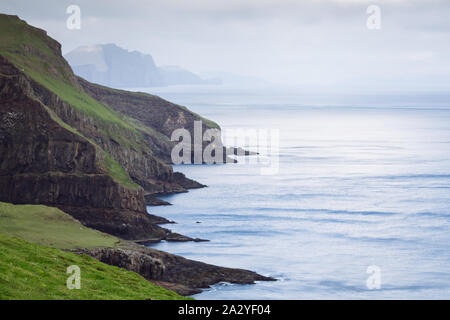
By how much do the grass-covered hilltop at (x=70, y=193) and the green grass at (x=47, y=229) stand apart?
15 centimetres

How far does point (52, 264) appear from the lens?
5947cm

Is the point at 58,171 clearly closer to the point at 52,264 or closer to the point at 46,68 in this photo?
the point at 46,68

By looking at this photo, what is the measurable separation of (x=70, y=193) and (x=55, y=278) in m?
67.5

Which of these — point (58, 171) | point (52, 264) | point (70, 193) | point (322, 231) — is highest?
point (58, 171)

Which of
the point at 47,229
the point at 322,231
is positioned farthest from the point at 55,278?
the point at 322,231

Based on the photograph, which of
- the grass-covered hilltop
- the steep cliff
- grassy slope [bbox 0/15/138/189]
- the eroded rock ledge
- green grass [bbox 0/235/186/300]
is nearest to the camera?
green grass [bbox 0/235/186/300]

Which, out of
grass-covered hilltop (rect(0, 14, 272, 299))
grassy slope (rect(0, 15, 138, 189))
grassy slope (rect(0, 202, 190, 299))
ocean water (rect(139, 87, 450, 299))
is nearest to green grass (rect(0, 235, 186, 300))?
Result: grassy slope (rect(0, 202, 190, 299))

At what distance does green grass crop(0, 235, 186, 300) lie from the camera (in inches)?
1820

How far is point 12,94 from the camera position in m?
123

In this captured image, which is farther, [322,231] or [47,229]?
[322,231]

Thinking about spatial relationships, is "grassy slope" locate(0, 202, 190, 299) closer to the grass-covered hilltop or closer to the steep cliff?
the grass-covered hilltop

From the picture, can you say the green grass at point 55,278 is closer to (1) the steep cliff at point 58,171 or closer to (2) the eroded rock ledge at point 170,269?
(2) the eroded rock ledge at point 170,269

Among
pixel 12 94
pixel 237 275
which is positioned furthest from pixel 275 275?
pixel 12 94

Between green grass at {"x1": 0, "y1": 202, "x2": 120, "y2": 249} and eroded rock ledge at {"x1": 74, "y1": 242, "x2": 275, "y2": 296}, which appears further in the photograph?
eroded rock ledge at {"x1": 74, "y1": 242, "x2": 275, "y2": 296}
